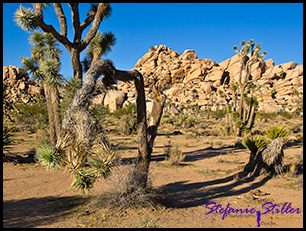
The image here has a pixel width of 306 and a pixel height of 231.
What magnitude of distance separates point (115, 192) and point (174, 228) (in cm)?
158

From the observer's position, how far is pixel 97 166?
3.48m

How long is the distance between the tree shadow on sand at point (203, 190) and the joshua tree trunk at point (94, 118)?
4.55 ft

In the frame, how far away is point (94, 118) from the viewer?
11.5 feet

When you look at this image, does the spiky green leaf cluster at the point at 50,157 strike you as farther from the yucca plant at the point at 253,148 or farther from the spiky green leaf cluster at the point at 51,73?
the yucca plant at the point at 253,148

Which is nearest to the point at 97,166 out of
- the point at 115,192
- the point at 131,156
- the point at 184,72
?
the point at 115,192

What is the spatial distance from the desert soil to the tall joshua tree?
4.84 m

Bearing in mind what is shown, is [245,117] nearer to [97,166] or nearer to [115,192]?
[115,192]

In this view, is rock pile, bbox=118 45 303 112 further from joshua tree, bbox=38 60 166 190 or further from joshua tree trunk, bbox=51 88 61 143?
joshua tree, bbox=38 60 166 190

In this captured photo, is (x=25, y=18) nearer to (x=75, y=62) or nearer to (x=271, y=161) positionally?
(x=75, y=62)

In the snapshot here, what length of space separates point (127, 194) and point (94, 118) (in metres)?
2.41

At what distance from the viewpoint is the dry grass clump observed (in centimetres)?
509

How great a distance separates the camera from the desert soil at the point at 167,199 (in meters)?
4.68

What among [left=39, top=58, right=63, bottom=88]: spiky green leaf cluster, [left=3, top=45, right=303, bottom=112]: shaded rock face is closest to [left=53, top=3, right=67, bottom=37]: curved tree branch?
[left=39, top=58, right=63, bottom=88]: spiky green leaf cluster

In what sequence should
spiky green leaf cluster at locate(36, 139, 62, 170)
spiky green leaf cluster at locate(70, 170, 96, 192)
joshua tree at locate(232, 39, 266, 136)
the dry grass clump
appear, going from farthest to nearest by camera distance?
joshua tree at locate(232, 39, 266, 136) < the dry grass clump < spiky green leaf cluster at locate(70, 170, 96, 192) < spiky green leaf cluster at locate(36, 139, 62, 170)
